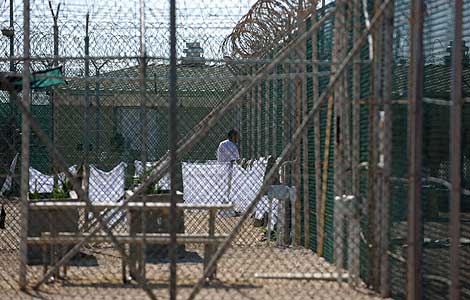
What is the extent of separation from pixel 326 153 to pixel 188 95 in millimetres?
7407

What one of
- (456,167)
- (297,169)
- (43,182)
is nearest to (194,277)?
(297,169)

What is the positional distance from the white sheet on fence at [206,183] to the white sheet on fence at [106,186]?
1.42 m

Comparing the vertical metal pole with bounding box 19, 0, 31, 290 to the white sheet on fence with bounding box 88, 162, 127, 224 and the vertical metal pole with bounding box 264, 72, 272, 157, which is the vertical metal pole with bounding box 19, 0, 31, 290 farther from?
the vertical metal pole with bounding box 264, 72, 272, 157

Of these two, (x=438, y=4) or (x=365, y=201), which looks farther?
(x=365, y=201)

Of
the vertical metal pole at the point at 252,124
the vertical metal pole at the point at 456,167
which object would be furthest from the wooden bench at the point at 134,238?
the vertical metal pole at the point at 252,124

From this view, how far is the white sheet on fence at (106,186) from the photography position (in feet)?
38.4

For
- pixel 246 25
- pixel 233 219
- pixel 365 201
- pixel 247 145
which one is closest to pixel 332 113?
pixel 365 201

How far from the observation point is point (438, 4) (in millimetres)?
6781

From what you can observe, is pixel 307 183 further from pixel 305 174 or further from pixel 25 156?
pixel 25 156

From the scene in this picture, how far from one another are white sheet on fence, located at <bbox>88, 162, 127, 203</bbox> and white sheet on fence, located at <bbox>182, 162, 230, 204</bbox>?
55.7 inches

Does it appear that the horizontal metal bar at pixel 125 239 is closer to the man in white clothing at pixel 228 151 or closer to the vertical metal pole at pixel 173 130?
the vertical metal pole at pixel 173 130

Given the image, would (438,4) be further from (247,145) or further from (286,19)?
(247,145)

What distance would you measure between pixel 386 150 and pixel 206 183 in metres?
7.33

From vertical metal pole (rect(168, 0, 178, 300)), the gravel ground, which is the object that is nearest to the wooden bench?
the gravel ground
